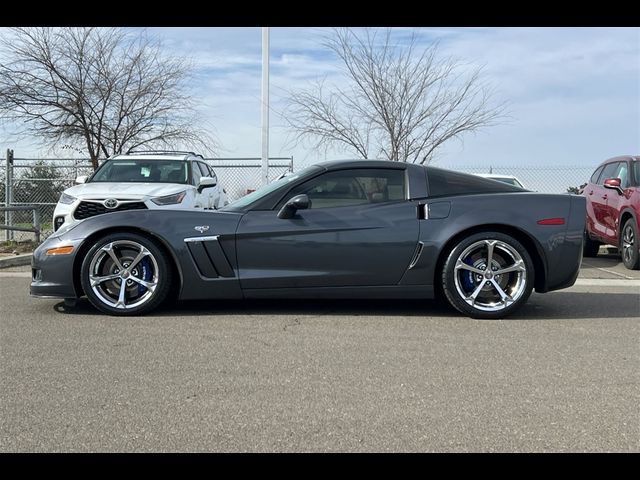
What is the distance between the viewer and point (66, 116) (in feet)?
45.8

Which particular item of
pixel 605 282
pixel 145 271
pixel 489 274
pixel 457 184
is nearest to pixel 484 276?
pixel 489 274

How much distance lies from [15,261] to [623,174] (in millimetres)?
9101

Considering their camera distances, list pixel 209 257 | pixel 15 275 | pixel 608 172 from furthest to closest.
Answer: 1. pixel 608 172
2. pixel 15 275
3. pixel 209 257

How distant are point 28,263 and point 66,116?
6.13m

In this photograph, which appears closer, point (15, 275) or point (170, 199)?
point (15, 275)

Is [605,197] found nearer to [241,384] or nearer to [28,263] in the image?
[241,384]

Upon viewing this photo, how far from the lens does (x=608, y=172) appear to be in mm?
9508

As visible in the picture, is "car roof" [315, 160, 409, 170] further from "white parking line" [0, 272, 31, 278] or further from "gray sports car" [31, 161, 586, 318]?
"white parking line" [0, 272, 31, 278]

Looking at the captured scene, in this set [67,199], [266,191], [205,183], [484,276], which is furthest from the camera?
[205,183]

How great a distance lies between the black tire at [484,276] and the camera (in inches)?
197

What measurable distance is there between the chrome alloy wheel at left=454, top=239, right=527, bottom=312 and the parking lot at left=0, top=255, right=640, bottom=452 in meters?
0.20

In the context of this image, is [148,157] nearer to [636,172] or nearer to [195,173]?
[195,173]

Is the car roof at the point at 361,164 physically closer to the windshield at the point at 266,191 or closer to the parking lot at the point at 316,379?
the windshield at the point at 266,191

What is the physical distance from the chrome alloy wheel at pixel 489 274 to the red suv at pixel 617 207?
13.8 feet
